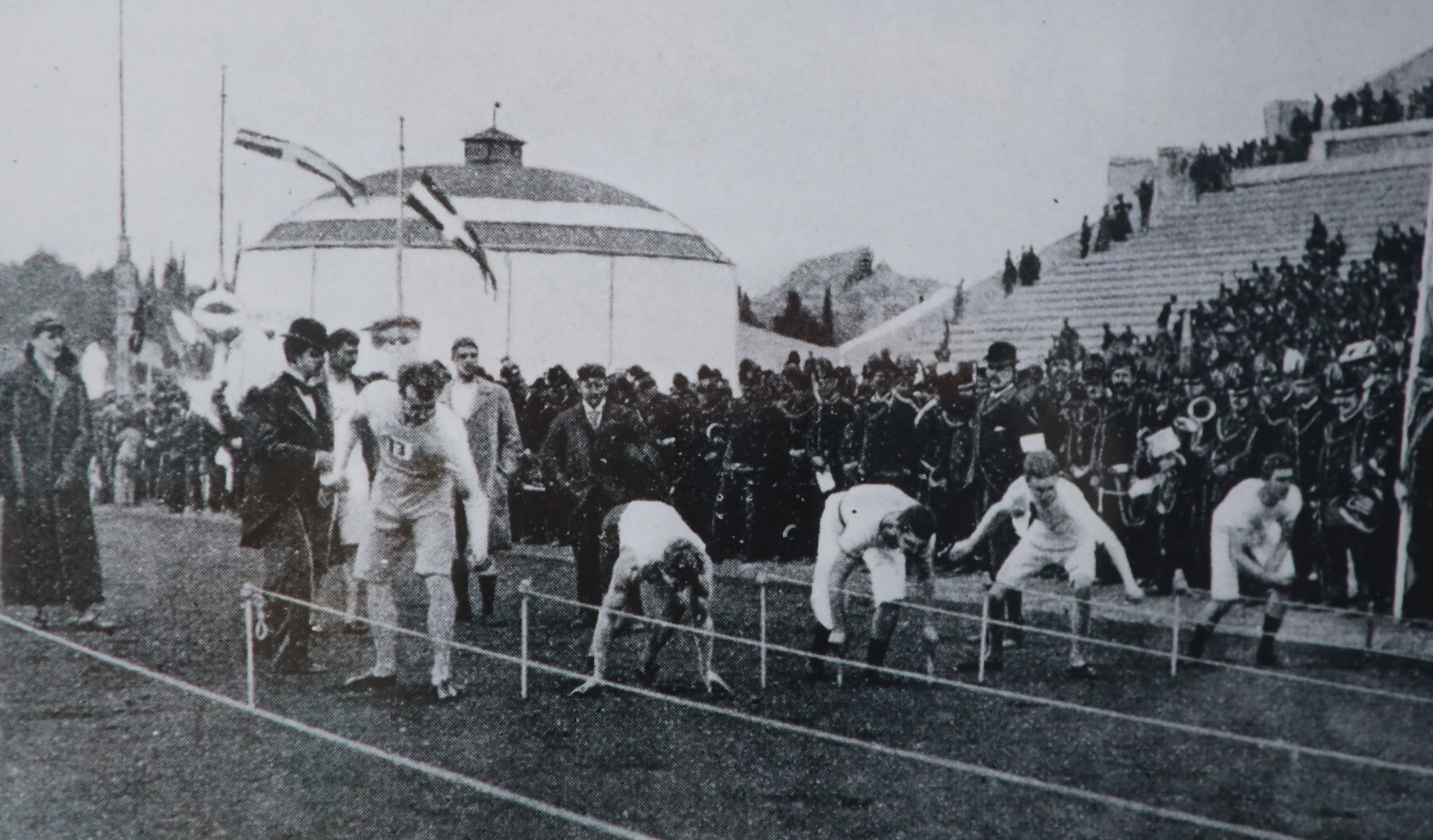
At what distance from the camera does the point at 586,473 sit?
513 centimetres

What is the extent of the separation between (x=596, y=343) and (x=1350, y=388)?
257 centimetres

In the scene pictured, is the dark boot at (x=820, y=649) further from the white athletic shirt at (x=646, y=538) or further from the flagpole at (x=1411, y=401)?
the flagpole at (x=1411, y=401)

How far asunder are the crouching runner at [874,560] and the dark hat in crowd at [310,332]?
2088 mm

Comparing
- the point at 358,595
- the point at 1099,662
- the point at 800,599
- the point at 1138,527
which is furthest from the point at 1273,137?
the point at 358,595

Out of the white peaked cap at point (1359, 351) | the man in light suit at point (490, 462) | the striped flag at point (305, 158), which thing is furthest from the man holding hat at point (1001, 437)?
the striped flag at point (305, 158)

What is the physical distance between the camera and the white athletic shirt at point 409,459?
17.1 feet

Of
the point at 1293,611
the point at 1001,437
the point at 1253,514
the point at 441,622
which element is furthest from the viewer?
the point at 441,622

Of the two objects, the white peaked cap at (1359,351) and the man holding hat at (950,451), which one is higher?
the white peaked cap at (1359,351)

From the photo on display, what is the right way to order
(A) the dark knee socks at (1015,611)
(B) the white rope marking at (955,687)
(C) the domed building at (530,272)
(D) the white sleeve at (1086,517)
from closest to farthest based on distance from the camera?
1. (B) the white rope marking at (955,687)
2. (D) the white sleeve at (1086,517)
3. (A) the dark knee socks at (1015,611)
4. (C) the domed building at (530,272)

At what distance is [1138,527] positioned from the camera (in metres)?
4.30

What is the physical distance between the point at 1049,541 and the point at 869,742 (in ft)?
2.93

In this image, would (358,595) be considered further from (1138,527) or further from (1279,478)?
(1279,478)

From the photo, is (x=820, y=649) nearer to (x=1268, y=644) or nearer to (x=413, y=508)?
(x=1268, y=644)

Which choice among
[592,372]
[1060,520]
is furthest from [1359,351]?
[592,372]
